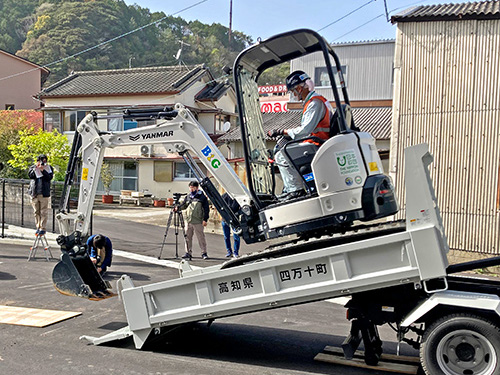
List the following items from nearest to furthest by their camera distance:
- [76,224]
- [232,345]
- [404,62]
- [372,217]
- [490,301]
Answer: [490,301] < [372,217] < [232,345] < [76,224] < [404,62]

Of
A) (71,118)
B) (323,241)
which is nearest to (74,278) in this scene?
(323,241)

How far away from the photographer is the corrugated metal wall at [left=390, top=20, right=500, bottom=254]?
503 inches

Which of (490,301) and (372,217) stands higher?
(372,217)

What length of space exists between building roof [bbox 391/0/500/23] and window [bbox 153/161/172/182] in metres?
17.7

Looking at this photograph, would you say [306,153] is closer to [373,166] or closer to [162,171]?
[373,166]

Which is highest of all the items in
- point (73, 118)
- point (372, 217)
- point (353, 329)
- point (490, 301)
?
point (73, 118)

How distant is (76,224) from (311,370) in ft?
12.7

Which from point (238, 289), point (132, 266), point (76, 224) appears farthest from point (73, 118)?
point (238, 289)

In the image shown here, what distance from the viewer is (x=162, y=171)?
29.5m

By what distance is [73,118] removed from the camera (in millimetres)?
31672

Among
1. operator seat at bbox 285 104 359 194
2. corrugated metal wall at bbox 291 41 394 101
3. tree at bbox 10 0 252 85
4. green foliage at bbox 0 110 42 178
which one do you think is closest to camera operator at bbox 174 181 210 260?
operator seat at bbox 285 104 359 194

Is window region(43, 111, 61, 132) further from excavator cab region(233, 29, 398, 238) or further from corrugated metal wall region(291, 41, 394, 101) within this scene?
excavator cab region(233, 29, 398, 238)

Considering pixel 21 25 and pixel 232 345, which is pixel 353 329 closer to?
pixel 232 345

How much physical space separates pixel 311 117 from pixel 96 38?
177ft
